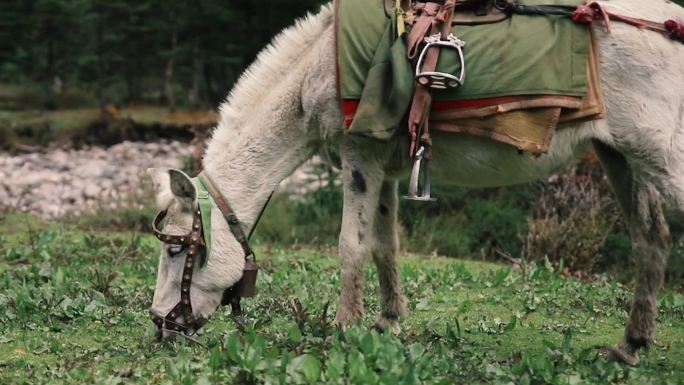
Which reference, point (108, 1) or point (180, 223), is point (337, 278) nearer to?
point (180, 223)

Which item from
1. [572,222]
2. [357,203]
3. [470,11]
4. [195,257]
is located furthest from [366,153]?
[572,222]

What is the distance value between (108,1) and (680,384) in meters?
22.3

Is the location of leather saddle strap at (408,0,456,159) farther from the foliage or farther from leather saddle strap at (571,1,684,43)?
the foliage

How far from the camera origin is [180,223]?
6055mm

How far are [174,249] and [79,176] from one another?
12.6 metres

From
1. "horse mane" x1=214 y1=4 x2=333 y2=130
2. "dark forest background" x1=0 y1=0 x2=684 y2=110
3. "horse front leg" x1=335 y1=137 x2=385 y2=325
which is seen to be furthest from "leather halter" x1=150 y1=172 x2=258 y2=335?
"dark forest background" x1=0 y1=0 x2=684 y2=110

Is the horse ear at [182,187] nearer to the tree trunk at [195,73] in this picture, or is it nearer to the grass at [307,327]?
the grass at [307,327]

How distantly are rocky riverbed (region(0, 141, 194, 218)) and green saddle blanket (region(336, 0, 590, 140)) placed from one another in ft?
27.3

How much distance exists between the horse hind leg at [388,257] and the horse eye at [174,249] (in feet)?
4.33

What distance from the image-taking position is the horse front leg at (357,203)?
6.02 m

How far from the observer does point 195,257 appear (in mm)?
5977

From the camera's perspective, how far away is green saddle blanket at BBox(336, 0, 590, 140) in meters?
5.73

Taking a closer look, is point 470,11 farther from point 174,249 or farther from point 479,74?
point 174,249

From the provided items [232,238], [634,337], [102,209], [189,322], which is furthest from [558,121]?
[102,209]
